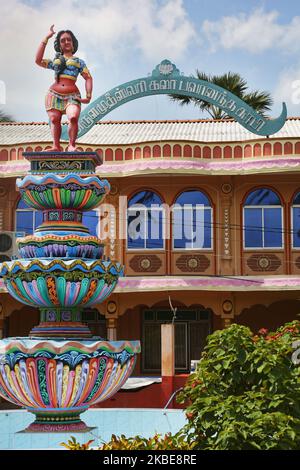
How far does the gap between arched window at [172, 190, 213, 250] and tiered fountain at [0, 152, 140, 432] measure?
1287cm

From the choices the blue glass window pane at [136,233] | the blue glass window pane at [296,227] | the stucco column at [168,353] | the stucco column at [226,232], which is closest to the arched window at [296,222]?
the blue glass window pane at [296,227]

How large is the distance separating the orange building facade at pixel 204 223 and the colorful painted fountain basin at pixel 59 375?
12752 mm

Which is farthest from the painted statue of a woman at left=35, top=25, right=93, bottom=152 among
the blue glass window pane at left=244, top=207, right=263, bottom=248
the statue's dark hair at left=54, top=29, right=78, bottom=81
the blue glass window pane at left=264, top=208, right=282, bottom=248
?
the blue glass window pane at left=264, top=208, right=282, bottom=248

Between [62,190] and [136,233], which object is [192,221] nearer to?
[136,233]

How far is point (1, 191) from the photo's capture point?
24250mm

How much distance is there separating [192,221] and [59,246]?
543 inches

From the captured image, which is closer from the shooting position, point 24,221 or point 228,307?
point 228,307

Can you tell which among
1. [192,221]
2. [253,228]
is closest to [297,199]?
[253,228]

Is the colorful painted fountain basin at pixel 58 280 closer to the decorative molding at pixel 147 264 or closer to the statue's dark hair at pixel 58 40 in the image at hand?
the statue's dark hair at pixel 58 40

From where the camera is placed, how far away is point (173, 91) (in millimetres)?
22547

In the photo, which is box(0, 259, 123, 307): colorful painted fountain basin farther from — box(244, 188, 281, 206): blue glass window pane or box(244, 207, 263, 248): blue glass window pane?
box(244, 188, 281, 206): blue glass window pane

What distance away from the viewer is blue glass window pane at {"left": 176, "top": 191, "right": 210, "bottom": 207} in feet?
78.2

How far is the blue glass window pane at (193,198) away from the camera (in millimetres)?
23844
